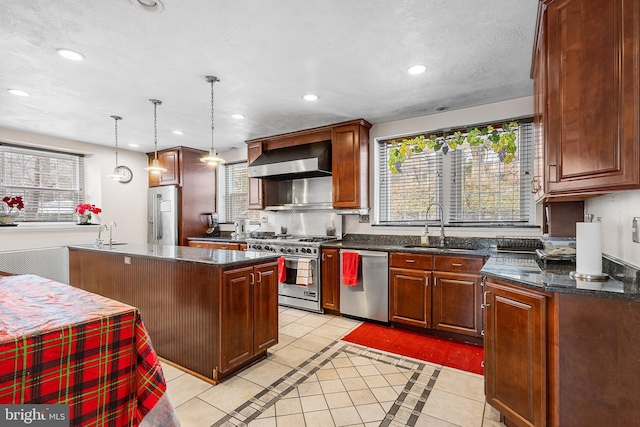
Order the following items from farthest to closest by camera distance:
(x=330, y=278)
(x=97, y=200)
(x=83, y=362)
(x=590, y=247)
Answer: (x=97, y=200), (x=330, y=278), (x=590, y=247), (x=83, y=362)

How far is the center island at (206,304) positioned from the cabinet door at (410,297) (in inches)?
55.1

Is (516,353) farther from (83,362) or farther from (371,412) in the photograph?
(83,362)

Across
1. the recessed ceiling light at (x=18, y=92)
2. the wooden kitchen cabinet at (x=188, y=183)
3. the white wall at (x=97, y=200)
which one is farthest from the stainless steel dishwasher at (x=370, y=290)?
the white wall at (x=97, y=200)

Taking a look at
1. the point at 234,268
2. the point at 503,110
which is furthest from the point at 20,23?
the point at 503,110

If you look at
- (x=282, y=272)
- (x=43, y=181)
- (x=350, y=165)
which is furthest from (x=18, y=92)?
(x=350, y=165)

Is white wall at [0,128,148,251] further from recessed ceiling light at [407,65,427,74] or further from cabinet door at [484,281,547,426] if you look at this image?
cabinet door at [484,281,547,426]

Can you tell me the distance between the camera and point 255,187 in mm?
5043

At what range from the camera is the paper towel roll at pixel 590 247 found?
5.22 ft

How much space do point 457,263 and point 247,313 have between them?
2.09 metres

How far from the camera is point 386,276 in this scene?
3.51 m

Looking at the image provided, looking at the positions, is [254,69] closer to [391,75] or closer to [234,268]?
[391,75]

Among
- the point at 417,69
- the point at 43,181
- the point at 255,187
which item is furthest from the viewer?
the point at 255,187

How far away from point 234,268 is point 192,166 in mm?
3898

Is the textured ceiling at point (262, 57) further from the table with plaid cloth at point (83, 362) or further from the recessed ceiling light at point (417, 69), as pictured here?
the table with plaid cloth at point (83, 362)
